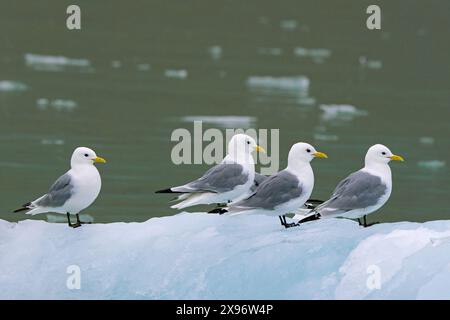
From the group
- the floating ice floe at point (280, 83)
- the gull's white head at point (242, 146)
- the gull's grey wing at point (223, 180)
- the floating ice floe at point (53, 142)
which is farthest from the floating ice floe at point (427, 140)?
the gull's grey wing at point (223, 180)

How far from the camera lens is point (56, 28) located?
74.7 ft

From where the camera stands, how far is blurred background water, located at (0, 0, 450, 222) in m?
11.0

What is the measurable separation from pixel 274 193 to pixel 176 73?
12.9m

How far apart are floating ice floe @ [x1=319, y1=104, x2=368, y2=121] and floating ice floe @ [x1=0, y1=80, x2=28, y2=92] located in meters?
4.16

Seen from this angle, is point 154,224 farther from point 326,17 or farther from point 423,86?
point 326,17

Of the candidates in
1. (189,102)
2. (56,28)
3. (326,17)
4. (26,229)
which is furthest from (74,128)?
(326,17)

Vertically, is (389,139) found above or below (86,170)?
below

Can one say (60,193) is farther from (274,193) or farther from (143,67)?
(143,67)

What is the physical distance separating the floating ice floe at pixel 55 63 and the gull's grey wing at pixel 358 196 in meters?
13.2

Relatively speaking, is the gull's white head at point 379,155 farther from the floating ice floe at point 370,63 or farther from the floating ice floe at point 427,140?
the floating ice floe at point 370,63

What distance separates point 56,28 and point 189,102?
7822 millimetres

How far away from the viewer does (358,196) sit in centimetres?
523

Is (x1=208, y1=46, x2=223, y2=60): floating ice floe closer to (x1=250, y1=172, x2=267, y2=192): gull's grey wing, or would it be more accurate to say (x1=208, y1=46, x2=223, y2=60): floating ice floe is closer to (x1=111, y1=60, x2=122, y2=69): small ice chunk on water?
(x1=111, y1=60, x2=122, y2=69): small ice chunk on water

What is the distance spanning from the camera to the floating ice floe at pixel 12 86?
15.9 m
